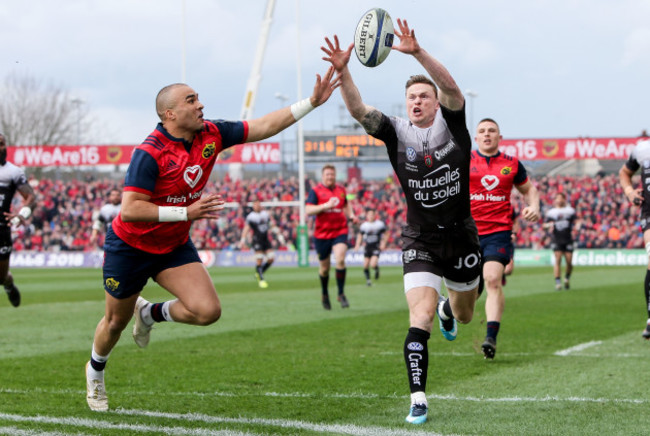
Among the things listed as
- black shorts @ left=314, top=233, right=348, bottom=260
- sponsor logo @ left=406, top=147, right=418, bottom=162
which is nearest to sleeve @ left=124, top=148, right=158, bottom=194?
sponsor logo @ left=406, top=147, right=418, bottom=162

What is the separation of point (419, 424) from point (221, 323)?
26.6 ft

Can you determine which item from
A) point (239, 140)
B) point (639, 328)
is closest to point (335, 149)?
point (639, 328)

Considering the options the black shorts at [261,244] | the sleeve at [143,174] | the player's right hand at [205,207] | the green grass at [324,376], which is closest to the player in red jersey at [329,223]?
the green grass at [324,376]

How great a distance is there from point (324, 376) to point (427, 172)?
2.50 metres

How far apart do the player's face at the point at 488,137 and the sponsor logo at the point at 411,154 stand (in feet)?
11.5

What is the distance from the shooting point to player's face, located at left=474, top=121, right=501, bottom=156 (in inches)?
376

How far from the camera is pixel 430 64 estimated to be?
592cm

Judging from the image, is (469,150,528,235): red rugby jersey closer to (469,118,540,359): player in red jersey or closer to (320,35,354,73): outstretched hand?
(469,118,540,359): player in red jersey

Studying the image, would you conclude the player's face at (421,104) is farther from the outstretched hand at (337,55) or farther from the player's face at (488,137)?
the player's face at (488,137)

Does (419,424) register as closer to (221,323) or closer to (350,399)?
(350,399)

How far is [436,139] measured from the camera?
624cm

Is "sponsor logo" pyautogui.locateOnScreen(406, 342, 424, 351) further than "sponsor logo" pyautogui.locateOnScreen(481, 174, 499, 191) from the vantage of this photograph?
No

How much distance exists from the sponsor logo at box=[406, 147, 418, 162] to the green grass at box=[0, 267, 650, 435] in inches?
70.1

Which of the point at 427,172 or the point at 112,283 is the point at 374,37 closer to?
the point at 427,172
